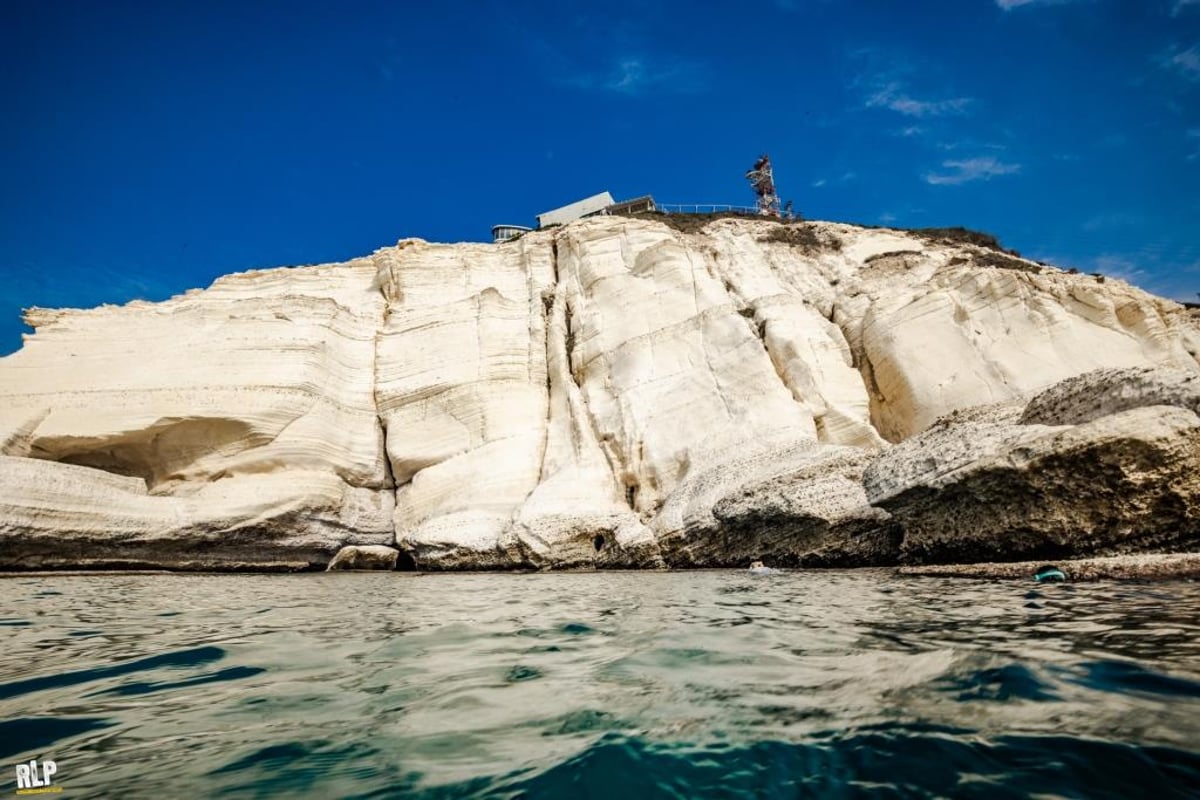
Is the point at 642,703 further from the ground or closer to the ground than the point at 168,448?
closer to the ground

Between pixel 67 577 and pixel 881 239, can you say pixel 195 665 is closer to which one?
pixel 67 577

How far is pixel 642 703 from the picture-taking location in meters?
3.01

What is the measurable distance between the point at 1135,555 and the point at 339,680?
8.21 m

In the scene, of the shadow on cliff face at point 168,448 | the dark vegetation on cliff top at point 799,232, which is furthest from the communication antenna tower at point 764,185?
the shadow on cliff face at point 168,448

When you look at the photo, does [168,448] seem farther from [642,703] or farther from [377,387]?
[642,703]

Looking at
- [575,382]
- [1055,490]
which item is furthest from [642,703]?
[575,382]

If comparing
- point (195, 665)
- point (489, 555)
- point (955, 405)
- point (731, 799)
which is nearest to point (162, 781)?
point (731, 799)

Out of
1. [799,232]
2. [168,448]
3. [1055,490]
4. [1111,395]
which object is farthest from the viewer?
[799,232]

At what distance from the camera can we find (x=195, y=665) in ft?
13.3

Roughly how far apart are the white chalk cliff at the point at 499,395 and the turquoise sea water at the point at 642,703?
777cm

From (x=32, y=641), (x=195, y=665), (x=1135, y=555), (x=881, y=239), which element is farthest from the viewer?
(x=881, y=239)

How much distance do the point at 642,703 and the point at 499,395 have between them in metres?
16.8

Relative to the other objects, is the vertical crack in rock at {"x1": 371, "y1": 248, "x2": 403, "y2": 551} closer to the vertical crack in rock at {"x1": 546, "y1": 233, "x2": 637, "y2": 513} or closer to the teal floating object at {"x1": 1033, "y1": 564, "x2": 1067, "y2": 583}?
the vertical crack in rock at {"x1": 546, "y1": 233, "x2": 637, "y2": 513}

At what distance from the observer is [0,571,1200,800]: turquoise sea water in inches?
84.0
